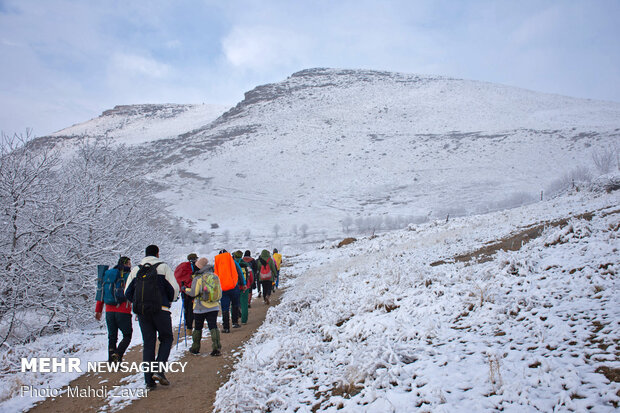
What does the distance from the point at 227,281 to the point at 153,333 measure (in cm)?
320

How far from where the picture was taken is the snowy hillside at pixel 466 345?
3.60 meters

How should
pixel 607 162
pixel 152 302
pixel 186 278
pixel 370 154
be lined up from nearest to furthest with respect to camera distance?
pixel 152 302 → pixel 186 278 → pixel 607 162 → pixel 370 154

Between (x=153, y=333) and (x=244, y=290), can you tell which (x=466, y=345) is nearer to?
(x=153, y=333)

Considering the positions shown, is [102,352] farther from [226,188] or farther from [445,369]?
[226,188]

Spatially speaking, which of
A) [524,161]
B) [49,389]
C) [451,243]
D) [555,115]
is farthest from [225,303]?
[555,115]

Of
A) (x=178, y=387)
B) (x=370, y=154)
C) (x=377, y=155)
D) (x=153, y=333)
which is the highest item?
(x=370, y=154)

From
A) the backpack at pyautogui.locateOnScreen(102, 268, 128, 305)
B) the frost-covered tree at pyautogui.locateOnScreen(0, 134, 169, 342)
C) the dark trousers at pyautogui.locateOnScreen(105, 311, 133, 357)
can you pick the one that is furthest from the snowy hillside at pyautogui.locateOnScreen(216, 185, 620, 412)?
the frost-covered tree at pyautogui.locateOnScreen(0, 134, 169, 342)

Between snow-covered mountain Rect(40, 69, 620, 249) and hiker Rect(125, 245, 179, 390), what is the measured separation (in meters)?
48.8

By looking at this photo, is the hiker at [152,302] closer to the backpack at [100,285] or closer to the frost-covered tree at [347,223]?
the backpack at [100,285]

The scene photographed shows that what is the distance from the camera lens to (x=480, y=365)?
420cm

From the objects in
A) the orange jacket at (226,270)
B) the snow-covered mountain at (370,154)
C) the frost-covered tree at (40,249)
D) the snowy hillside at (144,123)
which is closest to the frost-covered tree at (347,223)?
the snow-covered mountain at (370,154)

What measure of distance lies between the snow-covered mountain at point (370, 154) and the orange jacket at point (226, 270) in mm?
45531

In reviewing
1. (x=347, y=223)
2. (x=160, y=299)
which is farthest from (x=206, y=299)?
(x=347, y=223)

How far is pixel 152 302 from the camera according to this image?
18.7 feet
